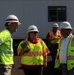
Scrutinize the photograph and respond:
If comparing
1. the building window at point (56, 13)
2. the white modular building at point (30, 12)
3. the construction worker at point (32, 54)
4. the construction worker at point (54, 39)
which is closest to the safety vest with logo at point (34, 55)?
the construction worker at point (32, 54)

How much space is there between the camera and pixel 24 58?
6.71 m

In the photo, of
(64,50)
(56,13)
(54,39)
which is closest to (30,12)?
(56,13)

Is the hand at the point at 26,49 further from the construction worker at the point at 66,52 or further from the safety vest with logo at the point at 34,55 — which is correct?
the construction worker at the point at 66,52

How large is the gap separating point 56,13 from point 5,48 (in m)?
15.8

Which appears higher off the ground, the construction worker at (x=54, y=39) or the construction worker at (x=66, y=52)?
the construction worker at (x=66, y=52)

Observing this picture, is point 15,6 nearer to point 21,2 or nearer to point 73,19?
point 21,2

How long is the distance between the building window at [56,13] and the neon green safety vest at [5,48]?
1485 cm

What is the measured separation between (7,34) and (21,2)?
14.4 m

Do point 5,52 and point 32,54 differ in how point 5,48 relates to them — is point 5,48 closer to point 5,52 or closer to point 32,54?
point 5,52

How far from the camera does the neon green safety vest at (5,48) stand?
5477mm

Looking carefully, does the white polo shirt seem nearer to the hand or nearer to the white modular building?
the hand

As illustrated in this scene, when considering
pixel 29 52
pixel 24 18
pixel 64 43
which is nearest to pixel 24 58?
pixel 29 52

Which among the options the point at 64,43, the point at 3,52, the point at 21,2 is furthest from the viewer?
the point at 21,2

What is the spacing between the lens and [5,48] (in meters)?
5.54
